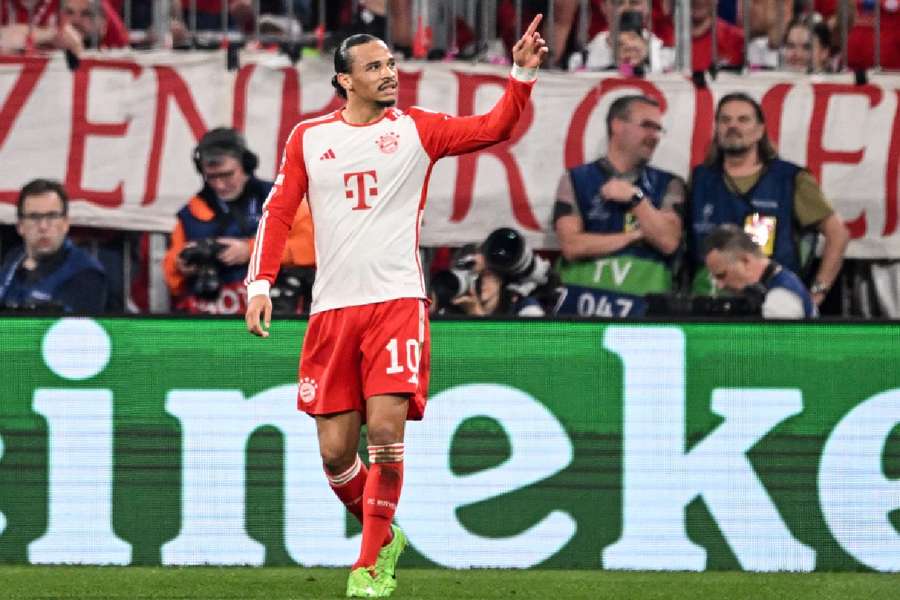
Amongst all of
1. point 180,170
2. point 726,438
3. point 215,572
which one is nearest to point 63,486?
point 215,572

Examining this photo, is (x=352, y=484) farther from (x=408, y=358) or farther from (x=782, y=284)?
(x=782, y=284)

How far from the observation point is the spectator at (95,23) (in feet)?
36.3

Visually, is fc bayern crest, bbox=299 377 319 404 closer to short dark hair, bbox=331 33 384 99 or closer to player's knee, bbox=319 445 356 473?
player's knee, bbox=319 445 356 473

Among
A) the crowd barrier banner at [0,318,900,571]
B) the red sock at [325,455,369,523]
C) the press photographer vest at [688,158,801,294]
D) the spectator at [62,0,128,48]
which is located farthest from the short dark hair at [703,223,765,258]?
the spectator at [62,0,128,48]

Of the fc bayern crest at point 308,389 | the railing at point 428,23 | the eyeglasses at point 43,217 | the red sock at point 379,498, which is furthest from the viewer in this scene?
the railing at point 428,23

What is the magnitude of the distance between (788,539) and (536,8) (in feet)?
12.7

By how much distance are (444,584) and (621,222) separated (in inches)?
124

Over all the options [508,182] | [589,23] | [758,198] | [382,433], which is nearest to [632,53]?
[589,23]

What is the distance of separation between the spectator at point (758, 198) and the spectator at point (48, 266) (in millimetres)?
3456

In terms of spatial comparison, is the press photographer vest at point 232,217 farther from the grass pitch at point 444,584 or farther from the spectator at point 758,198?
the spectator at point 758,198

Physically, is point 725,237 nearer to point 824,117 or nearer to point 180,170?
point 824,117

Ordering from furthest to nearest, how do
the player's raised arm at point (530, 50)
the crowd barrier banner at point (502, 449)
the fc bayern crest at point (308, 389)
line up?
the crowd barrier banner at point (502, 449) → the fc bayern crest at point (308, 389) → the player's raised arm at point (530, 50)

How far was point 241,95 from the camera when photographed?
10797 millimetres

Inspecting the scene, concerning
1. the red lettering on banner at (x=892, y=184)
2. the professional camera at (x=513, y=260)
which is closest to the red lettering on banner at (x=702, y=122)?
the red lettering on banner at (x=892, y=184)
